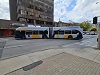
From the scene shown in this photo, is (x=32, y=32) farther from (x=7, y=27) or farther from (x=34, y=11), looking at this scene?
(x=34, y=11)

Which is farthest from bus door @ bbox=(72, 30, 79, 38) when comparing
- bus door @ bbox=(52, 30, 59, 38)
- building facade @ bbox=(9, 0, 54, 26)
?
building facade @ bbox=(9, 0, 54, 26)

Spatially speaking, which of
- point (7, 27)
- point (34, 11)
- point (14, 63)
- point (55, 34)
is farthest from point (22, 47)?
point (34, 11)

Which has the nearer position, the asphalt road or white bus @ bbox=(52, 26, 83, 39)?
the asphalt road

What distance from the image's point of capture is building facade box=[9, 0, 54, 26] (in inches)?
1676

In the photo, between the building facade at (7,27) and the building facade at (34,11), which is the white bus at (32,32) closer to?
the building facade at (7,27)

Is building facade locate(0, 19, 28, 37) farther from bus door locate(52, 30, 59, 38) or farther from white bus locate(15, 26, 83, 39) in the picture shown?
bus door locate(52, 30, 59, 38)

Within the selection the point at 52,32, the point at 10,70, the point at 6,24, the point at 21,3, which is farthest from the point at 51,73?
the point at 21,3

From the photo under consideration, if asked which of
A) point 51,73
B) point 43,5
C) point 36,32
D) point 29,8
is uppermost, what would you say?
point 43,5

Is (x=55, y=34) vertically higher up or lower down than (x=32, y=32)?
lower down

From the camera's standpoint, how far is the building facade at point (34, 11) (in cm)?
4258

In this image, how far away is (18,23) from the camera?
37625 millimetres

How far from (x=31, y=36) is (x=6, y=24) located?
15.8 m

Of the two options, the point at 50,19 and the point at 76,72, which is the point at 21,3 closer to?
the point at 50,19

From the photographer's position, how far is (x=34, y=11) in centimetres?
4766
